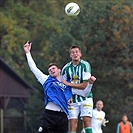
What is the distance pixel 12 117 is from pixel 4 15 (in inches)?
477

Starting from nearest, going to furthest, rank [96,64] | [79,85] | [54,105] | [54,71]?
[54,105]
[54,71]
[79,85]
[96,64]

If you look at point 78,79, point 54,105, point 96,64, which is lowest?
point 54,105

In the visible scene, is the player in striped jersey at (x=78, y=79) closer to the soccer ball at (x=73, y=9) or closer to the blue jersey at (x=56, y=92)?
the blue jersey at (x=56, y=92)

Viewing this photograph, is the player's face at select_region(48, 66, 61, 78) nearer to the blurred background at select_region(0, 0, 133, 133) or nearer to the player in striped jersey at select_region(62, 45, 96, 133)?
the player in striped jersey at select_region(62, 45, 96, 133)

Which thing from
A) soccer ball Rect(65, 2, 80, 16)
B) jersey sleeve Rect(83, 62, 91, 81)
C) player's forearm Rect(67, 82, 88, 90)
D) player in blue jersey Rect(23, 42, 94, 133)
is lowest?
player in blue jersey Rect(23, 42, 94, 133)

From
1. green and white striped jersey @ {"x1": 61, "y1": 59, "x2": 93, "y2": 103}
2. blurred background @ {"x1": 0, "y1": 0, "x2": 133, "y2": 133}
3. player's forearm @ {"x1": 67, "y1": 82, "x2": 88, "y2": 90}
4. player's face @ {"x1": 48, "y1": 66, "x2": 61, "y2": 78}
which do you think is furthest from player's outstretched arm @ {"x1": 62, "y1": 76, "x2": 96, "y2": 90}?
blurred background @ {"x1": 0, "y1": 0, "x2": 133, "y2": 133}

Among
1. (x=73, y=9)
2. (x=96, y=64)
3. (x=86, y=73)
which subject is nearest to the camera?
(x=86, y=73)

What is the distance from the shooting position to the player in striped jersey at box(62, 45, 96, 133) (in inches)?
558

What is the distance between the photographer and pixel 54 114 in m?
13.0

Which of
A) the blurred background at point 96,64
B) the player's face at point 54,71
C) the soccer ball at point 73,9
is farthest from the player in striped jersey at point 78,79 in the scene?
the blurred background at point 96,64

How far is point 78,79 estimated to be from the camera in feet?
46.9

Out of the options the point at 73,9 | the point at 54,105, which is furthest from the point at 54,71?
the point at 73,9

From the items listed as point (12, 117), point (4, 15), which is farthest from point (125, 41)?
point (4, 15)

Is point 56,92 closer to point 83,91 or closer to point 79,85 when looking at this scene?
point 79,85
